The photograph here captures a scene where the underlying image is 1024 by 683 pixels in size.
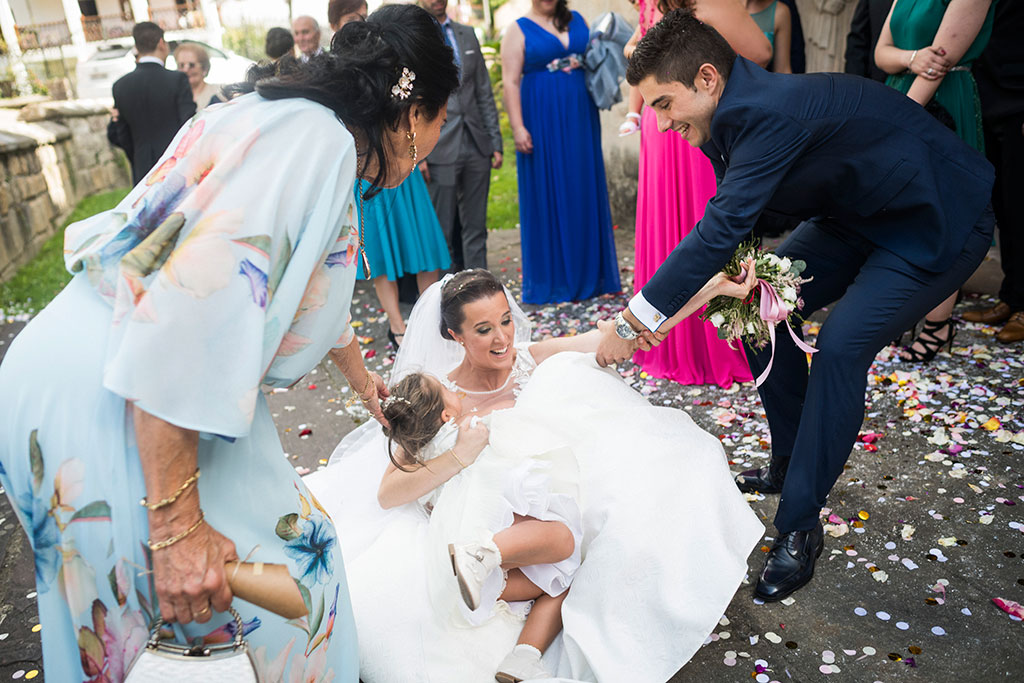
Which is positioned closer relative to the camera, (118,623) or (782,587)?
(118,623)

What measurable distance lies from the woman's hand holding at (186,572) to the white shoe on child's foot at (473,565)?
1.01 metres

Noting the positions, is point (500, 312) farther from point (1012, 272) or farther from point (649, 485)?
point (1012, 272)

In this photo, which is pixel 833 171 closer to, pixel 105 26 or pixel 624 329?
pixel 624 329

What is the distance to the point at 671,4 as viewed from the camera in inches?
146

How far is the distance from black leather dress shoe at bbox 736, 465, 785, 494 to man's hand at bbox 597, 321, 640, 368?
0.89m

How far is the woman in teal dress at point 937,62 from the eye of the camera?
3.90m

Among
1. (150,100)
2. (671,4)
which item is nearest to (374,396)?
(671,4)

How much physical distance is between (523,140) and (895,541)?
387 cm

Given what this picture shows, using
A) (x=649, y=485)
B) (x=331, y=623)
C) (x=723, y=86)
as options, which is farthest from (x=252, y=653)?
(x=723, y=86)

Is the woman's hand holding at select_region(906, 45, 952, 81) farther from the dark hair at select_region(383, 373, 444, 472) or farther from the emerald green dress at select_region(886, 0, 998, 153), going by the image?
the dark hair at select_region(383, 373, 444, 472)

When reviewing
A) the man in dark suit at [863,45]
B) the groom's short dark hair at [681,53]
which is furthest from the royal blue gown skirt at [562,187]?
the groom's short dark hair at [681,53]

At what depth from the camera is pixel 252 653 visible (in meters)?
1.41

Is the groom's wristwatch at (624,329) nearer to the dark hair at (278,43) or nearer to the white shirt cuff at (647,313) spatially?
the white shirt cuff at (647,313)

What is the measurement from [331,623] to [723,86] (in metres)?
1.91
